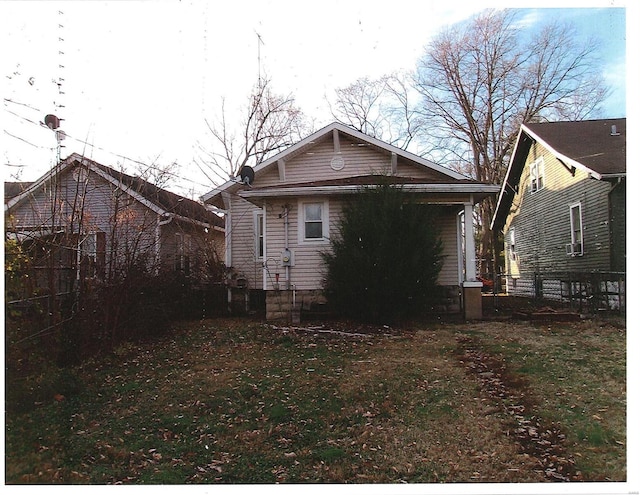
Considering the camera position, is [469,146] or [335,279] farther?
[469,146]

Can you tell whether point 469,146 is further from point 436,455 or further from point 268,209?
point 436,455

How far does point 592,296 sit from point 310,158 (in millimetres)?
6177

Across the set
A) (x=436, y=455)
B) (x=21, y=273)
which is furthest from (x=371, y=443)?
(x=21, y=273)

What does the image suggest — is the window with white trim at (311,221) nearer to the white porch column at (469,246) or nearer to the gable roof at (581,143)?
the white porch column at (469,246)

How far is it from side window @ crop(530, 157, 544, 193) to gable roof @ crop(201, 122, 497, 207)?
3.36 metres

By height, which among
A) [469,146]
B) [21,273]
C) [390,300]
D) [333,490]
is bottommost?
[333,490]

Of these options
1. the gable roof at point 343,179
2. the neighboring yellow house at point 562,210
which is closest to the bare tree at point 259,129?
the gable roof at point 343,179

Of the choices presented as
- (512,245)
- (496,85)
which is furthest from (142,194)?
(512,245)

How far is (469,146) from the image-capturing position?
1309cm

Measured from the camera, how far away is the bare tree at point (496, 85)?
462 cm

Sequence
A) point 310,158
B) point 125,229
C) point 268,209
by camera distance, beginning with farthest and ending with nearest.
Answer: point 310,158 → point 268,209 → point 125,229

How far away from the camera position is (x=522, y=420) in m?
3.64

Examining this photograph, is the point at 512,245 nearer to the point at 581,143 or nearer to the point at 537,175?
the point at 537,175

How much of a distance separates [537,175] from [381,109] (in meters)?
6.06
